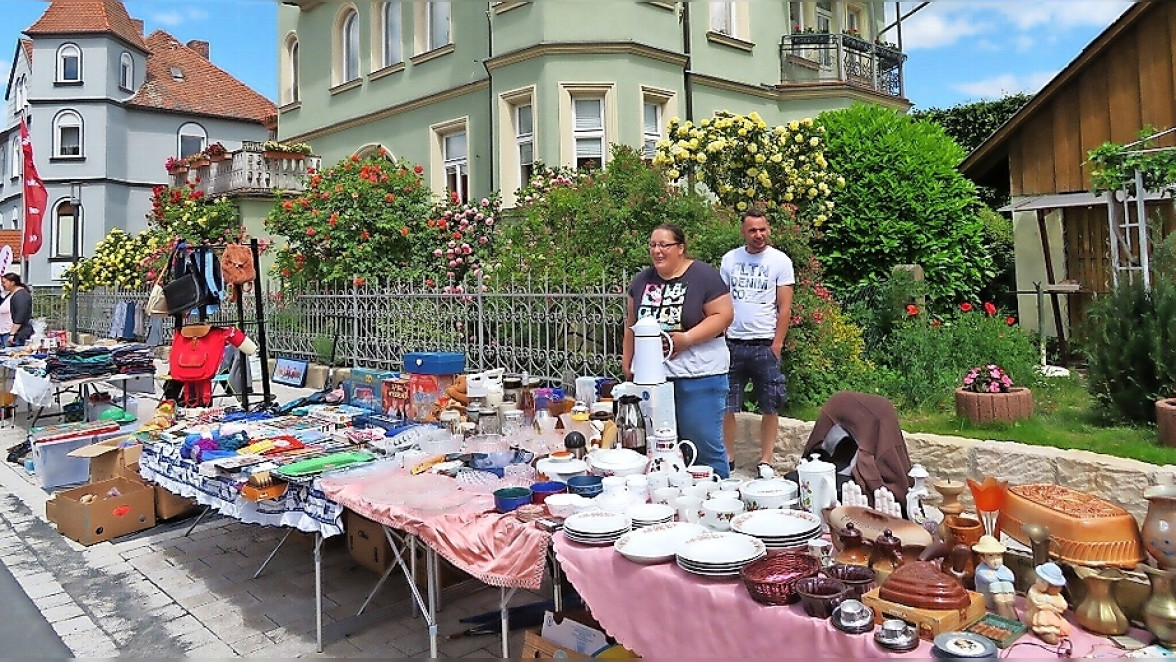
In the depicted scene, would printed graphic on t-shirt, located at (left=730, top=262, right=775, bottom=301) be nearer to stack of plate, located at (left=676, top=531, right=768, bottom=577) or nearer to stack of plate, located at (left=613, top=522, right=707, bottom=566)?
stack of plate, located at (left=613, top=522, right=707, bottom=566)

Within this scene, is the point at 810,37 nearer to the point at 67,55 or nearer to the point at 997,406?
the point at 997,406

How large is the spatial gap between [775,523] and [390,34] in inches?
631

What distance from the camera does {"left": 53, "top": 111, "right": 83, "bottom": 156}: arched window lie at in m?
31.6

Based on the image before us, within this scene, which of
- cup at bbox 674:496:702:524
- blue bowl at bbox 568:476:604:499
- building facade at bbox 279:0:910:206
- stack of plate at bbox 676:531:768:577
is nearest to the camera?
stack of plate at bbox 676:531:768:577

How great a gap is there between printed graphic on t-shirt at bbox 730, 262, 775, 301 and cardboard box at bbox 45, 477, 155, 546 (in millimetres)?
4482

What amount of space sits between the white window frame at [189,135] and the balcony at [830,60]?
27542mm

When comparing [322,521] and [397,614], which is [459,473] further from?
[397,614]

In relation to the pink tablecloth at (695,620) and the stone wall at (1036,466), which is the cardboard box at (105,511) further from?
the stone wall at (1036,466)

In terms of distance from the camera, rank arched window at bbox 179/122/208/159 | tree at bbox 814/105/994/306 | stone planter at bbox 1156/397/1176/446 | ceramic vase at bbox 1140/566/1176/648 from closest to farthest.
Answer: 1. ceramic vase at bbox 1140/566/1176/648
2. stone planter at bbox 1156/397/1176/446
3. tree at bbox 814/105/994/306
4. arched window at bbox 179/122/208/159

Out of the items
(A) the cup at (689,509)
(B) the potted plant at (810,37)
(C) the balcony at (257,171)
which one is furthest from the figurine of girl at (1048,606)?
(C) the balcony at (257,171)

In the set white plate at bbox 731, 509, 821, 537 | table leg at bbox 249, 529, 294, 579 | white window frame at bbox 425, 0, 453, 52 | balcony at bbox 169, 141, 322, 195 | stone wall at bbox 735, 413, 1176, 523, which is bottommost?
table leg at bbox 249, 529, 294, 579

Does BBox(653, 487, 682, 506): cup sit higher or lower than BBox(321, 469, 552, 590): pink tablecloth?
higher

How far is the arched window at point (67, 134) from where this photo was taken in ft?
104

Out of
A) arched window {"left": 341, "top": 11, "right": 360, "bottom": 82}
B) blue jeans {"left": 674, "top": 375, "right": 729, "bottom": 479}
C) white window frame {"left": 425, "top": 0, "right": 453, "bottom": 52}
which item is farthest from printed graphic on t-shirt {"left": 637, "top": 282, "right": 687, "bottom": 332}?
arched window {"left": 341, "top": 11, "right": 360, "bottom": 82}
